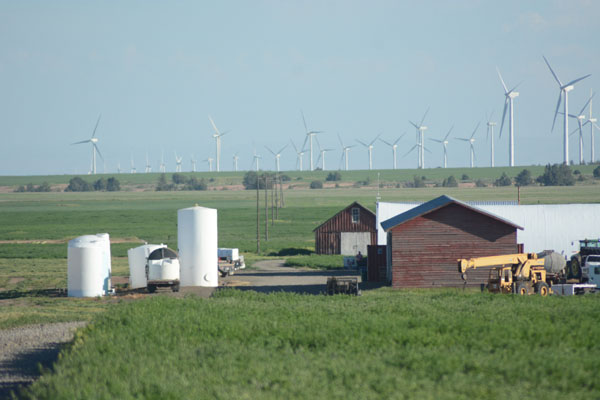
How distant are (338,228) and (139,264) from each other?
28.6 meters

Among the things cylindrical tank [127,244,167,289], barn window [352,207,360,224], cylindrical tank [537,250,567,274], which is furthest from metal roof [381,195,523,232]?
barn window [352,207,360,224]

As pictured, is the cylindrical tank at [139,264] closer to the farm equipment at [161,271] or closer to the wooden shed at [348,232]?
the farm equipment at [161,271]

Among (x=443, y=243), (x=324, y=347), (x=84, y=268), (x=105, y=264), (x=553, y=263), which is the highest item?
(x=443, y=243)

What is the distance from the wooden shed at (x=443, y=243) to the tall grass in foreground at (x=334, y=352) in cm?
1174

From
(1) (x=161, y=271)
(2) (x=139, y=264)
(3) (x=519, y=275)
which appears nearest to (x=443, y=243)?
(3) (x=519, y=275)

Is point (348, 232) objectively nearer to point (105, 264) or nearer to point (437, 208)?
point (437, 208)

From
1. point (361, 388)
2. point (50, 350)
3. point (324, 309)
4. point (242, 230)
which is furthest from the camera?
point (242, 230)

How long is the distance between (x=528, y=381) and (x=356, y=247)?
5295cm

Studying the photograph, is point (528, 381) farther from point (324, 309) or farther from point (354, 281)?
point (354, 281)

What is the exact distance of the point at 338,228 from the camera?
7175 cm

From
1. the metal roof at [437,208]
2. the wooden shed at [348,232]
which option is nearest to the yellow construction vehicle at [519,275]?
the metal roof at [437,208]

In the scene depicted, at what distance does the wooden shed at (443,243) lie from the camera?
44.4m

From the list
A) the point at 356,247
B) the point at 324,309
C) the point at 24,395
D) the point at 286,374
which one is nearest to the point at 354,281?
the point at 324,309

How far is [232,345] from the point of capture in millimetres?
23297
